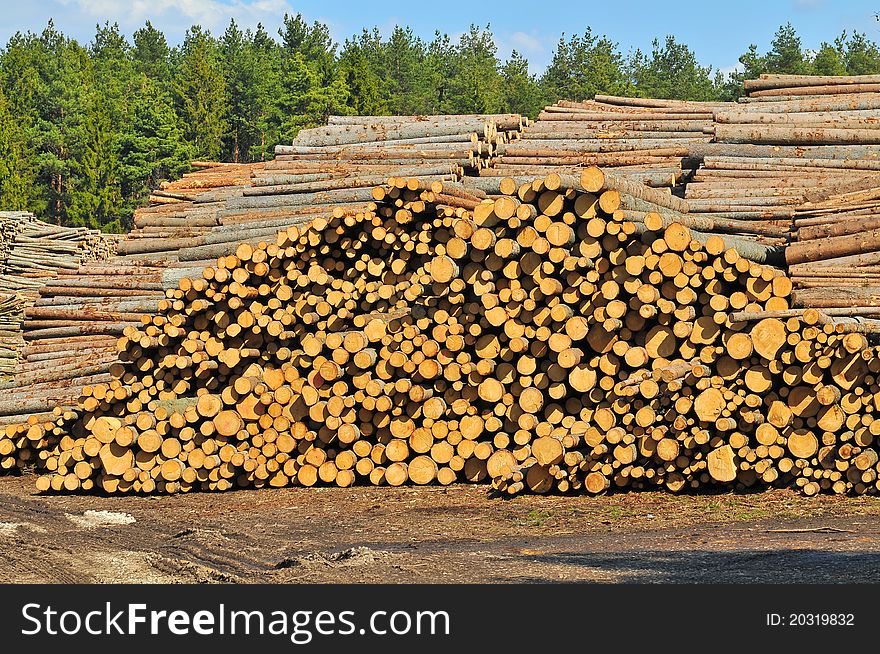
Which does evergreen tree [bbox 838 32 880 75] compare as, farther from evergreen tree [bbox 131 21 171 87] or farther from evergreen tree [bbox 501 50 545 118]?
evergreen tree [bbox 131 21 171 87]

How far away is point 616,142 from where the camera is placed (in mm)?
16562

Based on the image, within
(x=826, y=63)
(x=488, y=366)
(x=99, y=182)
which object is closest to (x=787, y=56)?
(x=826, y=63)

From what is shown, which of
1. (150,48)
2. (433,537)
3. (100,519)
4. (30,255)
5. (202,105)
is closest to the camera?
(433,537)

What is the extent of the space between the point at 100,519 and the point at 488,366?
393 cm

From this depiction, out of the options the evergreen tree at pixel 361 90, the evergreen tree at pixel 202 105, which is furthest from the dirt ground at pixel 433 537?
the evergreen tree at pixel 202 105

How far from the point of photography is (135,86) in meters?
76.8

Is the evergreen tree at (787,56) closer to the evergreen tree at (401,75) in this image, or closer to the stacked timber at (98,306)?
the evergreen tree at (401,75)

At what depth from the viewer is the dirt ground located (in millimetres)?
7457

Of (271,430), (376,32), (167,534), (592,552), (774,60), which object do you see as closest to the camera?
(592,552)

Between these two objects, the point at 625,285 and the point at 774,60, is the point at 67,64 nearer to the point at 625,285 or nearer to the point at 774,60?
the point at 774,60

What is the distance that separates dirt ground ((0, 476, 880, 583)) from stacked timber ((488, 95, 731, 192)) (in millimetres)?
6370

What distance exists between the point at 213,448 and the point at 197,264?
3352mm

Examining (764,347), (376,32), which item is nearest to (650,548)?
(764,347)

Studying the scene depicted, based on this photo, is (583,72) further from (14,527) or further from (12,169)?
(14,527)
